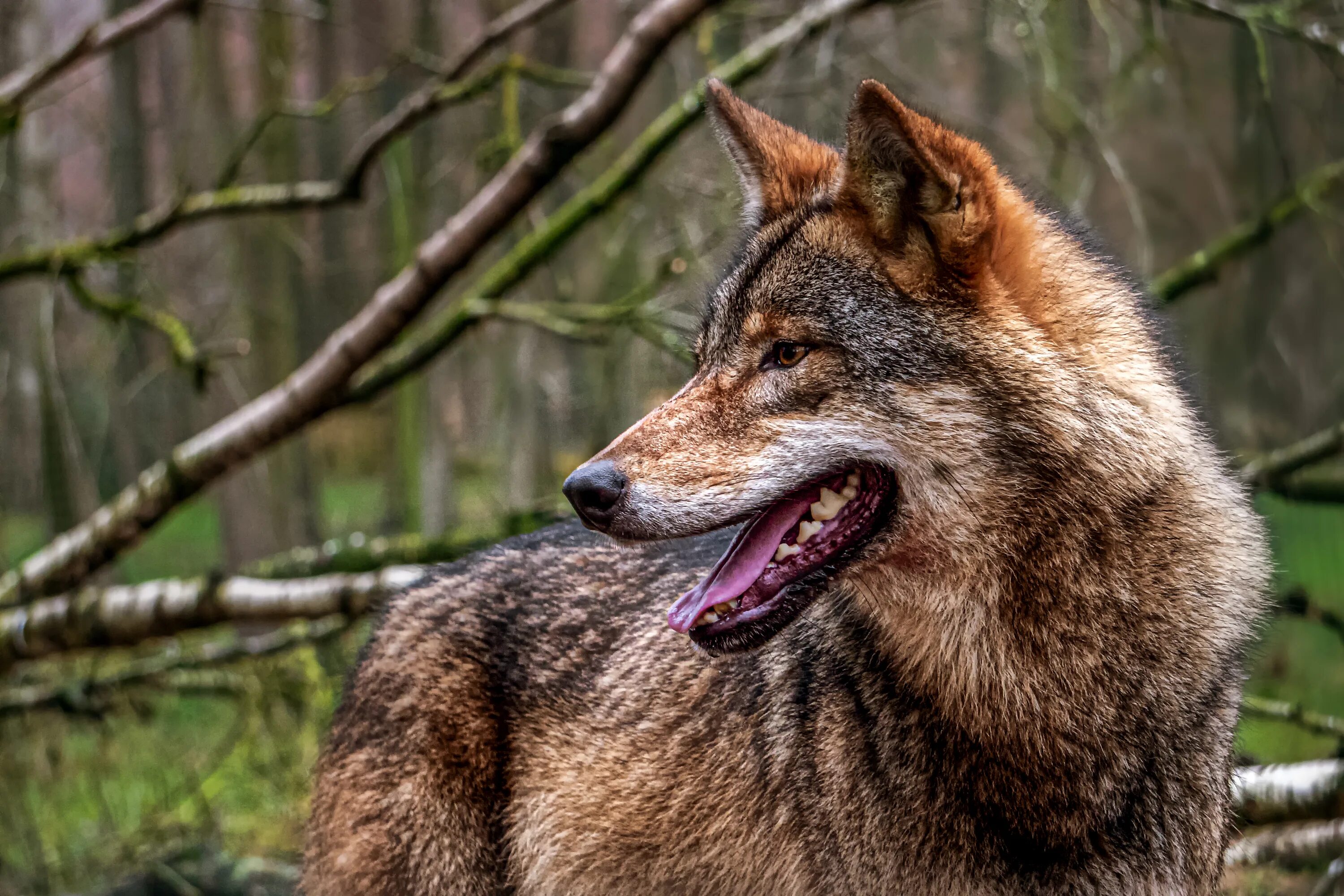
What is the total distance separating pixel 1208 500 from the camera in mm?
3068

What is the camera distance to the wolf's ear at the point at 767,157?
3492mm

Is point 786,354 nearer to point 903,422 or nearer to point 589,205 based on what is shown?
point 903,422

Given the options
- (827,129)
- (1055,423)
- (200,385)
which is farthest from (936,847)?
(827,129)

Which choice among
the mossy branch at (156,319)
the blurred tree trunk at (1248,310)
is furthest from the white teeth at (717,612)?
the blurred tree trunk at (1248,310)

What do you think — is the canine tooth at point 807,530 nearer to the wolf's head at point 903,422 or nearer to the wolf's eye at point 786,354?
the wolf's head at point 903,422

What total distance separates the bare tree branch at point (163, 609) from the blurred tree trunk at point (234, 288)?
5702 millimetres

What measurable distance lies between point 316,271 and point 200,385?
7213mm

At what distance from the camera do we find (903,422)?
114 inches

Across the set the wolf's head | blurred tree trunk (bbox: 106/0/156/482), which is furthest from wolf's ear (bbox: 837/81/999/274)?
blurred tree trunk (bbox: 106/0/156/482)

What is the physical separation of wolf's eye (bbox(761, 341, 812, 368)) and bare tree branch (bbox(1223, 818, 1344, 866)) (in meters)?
3.24

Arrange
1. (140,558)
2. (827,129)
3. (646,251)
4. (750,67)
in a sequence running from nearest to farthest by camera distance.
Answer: (750,67) < (827,129) < (646,251) < (140,558)

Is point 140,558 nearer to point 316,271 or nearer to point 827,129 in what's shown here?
point 316,271

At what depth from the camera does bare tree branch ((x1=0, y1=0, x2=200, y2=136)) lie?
6.30 metres

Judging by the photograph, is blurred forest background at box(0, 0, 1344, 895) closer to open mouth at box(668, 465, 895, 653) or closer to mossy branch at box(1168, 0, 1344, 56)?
mossy branch at box(1168, 0, 1344, 56)
